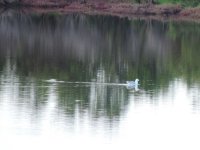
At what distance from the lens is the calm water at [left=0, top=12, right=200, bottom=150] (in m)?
29.5

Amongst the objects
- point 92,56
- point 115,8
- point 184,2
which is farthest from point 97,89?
point 184,2

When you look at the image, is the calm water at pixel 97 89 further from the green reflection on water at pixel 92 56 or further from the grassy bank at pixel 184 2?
the grassy bank at pixel 184 2

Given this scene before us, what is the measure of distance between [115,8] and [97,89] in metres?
48.8

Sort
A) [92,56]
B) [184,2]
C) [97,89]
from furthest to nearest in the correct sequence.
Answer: [184,2], [92,56], [97,89]

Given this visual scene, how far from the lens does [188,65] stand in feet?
166

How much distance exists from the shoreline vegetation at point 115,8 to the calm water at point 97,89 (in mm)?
14700

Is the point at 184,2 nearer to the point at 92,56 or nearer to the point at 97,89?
the point at 92,56

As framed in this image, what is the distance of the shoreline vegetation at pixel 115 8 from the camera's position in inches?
3332

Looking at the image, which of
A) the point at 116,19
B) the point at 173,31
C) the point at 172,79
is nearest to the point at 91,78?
the point at 172,79

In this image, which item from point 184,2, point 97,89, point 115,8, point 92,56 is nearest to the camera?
point 97,89

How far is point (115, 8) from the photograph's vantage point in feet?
288

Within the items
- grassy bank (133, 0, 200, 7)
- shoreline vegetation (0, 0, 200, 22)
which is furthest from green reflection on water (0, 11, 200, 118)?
grassy bank (133, 0, 200, 7)

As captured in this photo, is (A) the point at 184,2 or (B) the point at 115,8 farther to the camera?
(A) the point at 184,2

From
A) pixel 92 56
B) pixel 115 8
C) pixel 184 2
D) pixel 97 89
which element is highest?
pixel 184 2
